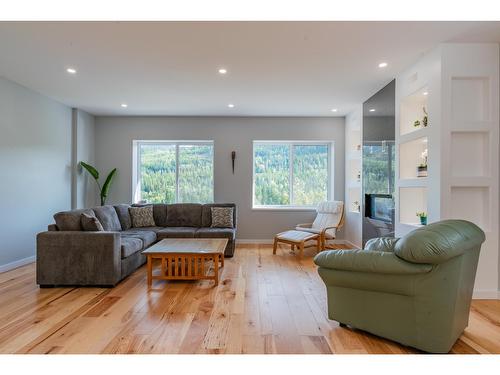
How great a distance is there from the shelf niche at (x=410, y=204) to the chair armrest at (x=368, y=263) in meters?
1.99

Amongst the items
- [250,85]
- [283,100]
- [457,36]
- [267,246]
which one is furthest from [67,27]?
[267,246]

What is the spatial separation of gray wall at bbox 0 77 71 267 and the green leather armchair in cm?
441

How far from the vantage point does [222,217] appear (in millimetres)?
5422

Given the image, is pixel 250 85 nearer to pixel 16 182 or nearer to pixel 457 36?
pixel 457 36

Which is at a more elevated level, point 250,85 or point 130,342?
point 250,85

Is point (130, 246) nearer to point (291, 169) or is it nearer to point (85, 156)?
point (85, 156)

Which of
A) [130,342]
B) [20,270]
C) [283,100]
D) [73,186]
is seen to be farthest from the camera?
[73,186]

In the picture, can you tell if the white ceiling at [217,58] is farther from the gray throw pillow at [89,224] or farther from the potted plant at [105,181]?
the gray throw pillow at [89,224]

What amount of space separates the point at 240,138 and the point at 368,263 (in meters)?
4.48

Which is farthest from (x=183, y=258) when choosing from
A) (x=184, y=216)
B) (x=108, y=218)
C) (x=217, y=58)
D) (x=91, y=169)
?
(x=91, y=169)

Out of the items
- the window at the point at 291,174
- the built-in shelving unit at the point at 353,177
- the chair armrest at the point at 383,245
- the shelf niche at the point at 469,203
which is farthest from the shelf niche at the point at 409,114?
the window at the point at 291,174

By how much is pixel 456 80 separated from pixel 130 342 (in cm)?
384

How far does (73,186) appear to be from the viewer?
5625 mm

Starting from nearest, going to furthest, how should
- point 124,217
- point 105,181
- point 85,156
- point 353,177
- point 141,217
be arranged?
point 124,217 < point 141,217 < point 85,156 < point 353,177 < point 105,181
